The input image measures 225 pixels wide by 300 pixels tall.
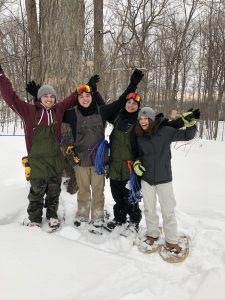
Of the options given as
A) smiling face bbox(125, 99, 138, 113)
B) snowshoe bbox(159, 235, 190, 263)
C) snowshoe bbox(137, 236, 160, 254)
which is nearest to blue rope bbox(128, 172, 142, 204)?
snowshoe bbox(137, 236, 160, 254)

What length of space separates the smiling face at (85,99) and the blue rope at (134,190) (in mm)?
940

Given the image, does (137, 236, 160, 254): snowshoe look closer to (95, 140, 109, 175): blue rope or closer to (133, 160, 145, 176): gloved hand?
(133, 160, 145, 176): gloved hand

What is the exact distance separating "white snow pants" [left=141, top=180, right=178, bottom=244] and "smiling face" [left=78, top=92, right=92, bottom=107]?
3.56ft

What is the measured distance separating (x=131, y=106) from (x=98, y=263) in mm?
1693

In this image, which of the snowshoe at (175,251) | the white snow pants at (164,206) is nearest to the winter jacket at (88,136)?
the white snow pants at (164,206)

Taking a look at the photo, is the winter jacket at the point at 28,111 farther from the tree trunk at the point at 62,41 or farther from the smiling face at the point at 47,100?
the tree trunk at the point at 62,41

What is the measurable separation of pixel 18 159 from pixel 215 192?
3.95 meters

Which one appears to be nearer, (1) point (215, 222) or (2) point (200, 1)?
(1) point (215, 222)

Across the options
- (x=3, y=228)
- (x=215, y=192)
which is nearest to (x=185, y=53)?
(x=215, y=192)

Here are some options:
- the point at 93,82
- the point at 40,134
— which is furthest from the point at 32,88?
the point at 93,82

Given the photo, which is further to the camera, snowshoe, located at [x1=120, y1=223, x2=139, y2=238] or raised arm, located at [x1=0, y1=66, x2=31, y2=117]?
snowshoe, located at [x1=120, y1=223, x2=139, y2=238]

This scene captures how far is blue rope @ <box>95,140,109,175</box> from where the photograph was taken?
11.2 feet

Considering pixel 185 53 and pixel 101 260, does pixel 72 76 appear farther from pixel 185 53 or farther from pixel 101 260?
pixel 185 53

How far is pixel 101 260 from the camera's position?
2.81 metres
